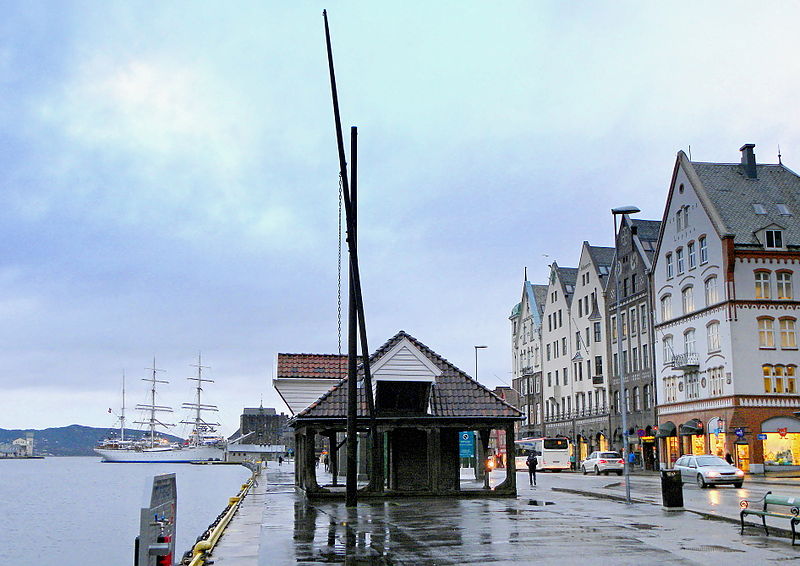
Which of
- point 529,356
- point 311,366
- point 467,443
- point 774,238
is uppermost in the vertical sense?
point 774,238

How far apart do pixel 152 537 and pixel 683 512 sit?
677 inches

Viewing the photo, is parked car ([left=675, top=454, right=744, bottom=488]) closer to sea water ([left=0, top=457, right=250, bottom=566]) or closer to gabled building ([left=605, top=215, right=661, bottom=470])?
sea water ([left=0, top=457, right=250, bottom=566])

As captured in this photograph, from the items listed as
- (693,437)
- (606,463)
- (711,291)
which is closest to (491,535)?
(711,291)

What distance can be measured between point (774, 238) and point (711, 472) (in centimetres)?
2540

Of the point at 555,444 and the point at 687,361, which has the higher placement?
the point at 687,361

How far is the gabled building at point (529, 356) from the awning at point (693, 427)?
3462 cm

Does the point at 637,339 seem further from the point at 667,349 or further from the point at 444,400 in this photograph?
the point at 444,400

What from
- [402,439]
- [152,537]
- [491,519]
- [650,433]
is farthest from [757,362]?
[152,537]

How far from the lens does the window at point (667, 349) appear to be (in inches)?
2660

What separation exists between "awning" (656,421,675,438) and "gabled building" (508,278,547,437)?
30467 mm

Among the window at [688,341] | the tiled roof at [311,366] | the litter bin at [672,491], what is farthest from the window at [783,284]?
the litter bin at [672,491]

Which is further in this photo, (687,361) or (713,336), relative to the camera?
(687,361)

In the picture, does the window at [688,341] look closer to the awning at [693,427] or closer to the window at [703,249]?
the awning at [693,427]

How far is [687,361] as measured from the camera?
6397 cm
